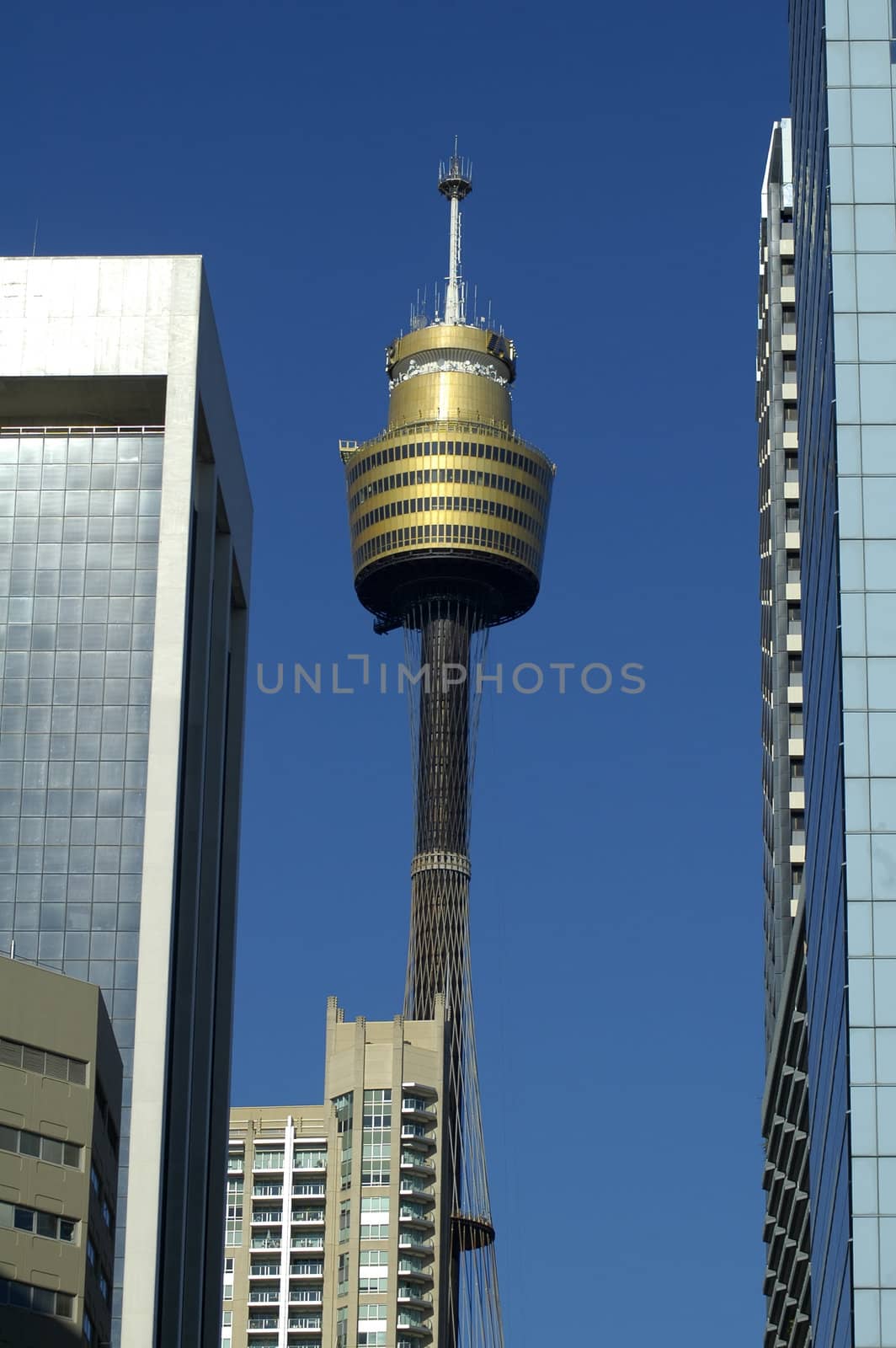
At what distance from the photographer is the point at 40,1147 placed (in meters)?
76.3

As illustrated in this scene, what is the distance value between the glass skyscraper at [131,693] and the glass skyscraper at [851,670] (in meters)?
32.5

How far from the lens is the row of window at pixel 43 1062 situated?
75.2m

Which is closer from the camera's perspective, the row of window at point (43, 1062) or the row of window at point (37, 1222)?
the row of window at point (37, 1222)

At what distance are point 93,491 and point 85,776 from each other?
13.2 meters

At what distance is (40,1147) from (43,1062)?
2079mm

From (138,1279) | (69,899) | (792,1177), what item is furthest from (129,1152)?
(792,1177)

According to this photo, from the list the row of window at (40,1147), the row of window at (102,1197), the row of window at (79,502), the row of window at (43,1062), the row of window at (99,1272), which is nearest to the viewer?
the row of window at (40,1147)

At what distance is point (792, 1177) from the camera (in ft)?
405

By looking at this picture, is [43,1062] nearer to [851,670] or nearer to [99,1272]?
[99,1272]

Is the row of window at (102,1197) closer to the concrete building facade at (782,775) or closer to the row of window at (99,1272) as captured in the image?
the row of window at (99,1272)

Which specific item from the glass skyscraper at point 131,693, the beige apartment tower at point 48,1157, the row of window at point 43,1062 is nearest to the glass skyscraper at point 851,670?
the beige apartment tower at point 48,1157

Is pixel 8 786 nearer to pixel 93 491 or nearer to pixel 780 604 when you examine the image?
pixel 93 491

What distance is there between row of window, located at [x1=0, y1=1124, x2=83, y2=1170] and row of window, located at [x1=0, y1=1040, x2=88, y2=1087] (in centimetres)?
154

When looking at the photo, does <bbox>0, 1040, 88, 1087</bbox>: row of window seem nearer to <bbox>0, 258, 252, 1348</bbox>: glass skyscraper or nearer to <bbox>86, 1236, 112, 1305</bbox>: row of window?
<bbox>86, 1236, 112, 1305</bbox>: row of window
